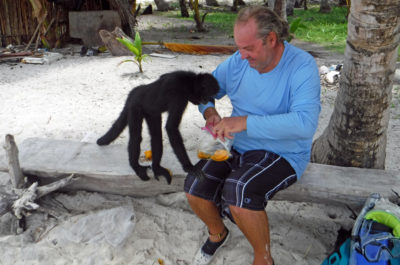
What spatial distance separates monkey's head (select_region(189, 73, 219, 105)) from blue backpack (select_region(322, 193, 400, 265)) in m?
1.29

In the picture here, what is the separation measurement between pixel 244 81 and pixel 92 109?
11.0 ft

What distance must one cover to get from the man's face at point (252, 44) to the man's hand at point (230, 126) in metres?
A: 0.37

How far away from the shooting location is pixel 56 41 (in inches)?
360

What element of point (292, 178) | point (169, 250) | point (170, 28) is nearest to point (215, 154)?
point (292, 178)

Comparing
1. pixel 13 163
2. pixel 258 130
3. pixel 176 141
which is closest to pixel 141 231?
pixel 176 141

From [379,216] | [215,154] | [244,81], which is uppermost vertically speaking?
[244,81]

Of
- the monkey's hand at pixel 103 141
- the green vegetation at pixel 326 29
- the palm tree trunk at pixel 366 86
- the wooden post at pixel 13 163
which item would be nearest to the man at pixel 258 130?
the palm tree trunk at pixel 366 86

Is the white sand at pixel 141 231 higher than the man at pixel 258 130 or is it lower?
lower

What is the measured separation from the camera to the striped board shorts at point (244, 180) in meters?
2.23

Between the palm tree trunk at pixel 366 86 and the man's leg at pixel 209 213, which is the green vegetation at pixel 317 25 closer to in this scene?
the palm tree trunk at pixel 366 86

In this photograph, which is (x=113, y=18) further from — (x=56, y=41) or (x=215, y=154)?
(x=215, y=154)

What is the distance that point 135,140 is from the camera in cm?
283

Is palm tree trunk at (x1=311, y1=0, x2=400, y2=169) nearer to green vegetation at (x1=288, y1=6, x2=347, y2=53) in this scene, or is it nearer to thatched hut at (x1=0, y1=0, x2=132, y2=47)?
green vegetation at (x1=288, y1=6, x2=347, y2=53)

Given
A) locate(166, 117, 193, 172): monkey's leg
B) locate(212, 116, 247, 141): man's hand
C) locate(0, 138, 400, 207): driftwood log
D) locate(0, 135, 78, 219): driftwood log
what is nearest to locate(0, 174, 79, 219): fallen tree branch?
locate(0, 135, 78, 219): driftwood log
